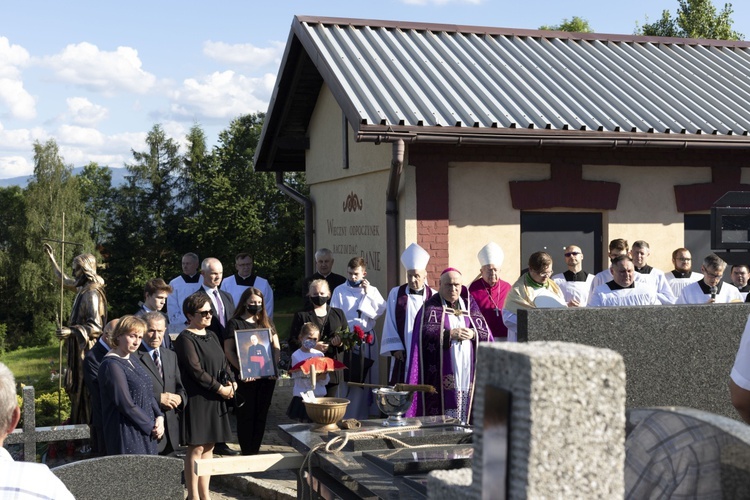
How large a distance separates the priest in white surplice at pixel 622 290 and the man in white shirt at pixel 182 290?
4.52 metres

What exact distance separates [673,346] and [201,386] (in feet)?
12.5

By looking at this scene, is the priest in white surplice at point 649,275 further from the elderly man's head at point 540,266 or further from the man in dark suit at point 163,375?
the man in dark suit at point 163,375

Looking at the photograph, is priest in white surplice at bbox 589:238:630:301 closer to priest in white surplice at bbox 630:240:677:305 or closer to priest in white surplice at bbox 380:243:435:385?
priest in white surplice at bbox 630:240:677:305

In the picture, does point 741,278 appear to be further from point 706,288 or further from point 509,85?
point 509,85

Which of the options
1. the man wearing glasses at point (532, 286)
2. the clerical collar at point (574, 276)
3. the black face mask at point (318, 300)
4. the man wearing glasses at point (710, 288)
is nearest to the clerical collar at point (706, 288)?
the man wearing glasses at point (710, 288)

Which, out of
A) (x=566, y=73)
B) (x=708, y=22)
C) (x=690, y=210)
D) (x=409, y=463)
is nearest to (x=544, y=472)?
(x=409, y=463)

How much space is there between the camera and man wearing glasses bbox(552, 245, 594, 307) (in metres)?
8.69

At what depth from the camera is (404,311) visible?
324 inches

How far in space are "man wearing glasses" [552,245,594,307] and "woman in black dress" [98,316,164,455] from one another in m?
4.28

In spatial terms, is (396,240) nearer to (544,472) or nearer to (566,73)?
(566,73)

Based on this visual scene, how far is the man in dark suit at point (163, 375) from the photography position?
6211mm

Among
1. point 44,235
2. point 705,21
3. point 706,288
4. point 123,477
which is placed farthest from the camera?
point 44,235

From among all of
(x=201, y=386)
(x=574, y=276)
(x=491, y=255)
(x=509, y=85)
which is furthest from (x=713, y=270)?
(x=201, y=386)

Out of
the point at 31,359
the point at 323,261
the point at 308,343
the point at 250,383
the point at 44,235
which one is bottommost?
the point at 31,359
